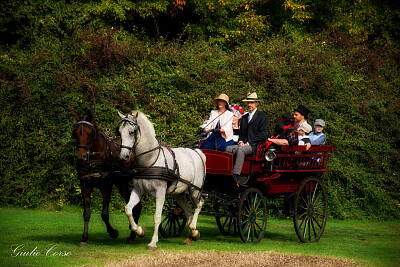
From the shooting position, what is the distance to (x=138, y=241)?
975 centimetres

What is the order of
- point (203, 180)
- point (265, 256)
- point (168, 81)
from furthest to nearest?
→ 1. point (168, 81)
2. point (203, 180)
3. point (265, 256)

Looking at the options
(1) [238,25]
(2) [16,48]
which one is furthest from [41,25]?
(1) [238,25]

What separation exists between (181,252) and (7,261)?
258cm

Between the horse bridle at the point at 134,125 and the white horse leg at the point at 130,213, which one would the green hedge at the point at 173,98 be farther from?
the horse bridle at the point at 134,125

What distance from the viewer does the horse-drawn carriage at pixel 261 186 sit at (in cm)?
971

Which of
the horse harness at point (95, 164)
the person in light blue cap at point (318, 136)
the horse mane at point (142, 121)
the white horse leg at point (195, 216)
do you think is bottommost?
the white horse leg at point (195, 216)

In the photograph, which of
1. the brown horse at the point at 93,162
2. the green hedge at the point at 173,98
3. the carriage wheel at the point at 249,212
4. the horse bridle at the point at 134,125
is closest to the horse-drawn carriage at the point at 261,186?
the carriage wheel at the point at 249,212

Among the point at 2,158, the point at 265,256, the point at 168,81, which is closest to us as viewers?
the point at 265,256

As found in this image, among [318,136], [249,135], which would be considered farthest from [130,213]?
[318,136]

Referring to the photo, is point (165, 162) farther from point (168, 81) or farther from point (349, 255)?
point (168, 81)

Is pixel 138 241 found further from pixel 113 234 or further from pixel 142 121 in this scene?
pixel 142 121

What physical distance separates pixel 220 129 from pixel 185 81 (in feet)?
21.9

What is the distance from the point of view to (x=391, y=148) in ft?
53.8

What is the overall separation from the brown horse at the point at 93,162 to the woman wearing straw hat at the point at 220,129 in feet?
5.96
